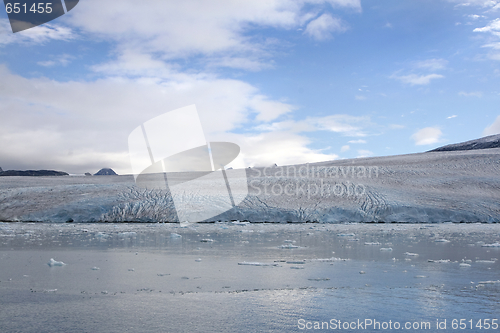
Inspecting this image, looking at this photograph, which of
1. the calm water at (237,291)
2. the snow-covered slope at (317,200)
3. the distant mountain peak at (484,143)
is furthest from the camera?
the distant mountain peak at (484,143)

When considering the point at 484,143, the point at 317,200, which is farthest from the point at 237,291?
the point at 484,143

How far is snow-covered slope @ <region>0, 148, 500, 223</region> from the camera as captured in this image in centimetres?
1529

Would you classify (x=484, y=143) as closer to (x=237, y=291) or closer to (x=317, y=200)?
(x=317, y=200)

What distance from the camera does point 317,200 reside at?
16.7 m

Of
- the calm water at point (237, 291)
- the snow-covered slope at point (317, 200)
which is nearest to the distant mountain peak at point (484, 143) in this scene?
the snow-covered slope at point (317, 200)

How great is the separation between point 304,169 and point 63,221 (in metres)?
→ 13.4

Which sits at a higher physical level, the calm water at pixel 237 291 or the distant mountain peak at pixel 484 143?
the distant mountain peak at pixel 484 143

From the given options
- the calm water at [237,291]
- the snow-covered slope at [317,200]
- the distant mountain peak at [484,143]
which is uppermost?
the distant mountain peak at [484,143]

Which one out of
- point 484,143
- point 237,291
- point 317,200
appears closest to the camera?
point 237,291

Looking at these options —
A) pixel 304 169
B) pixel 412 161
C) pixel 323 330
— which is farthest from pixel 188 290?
pixel 412 161

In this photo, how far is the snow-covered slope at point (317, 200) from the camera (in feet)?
50.2

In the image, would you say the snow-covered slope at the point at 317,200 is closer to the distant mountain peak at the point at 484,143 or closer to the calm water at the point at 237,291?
the calm water at the point at 237,291

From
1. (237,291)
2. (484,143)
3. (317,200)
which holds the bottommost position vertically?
(237,291)

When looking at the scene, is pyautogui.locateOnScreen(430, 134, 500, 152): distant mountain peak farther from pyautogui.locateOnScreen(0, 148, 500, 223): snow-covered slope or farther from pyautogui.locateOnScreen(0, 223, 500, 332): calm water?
pyautogui.locateOnScreen(0, 223, 500, 332): calm water
